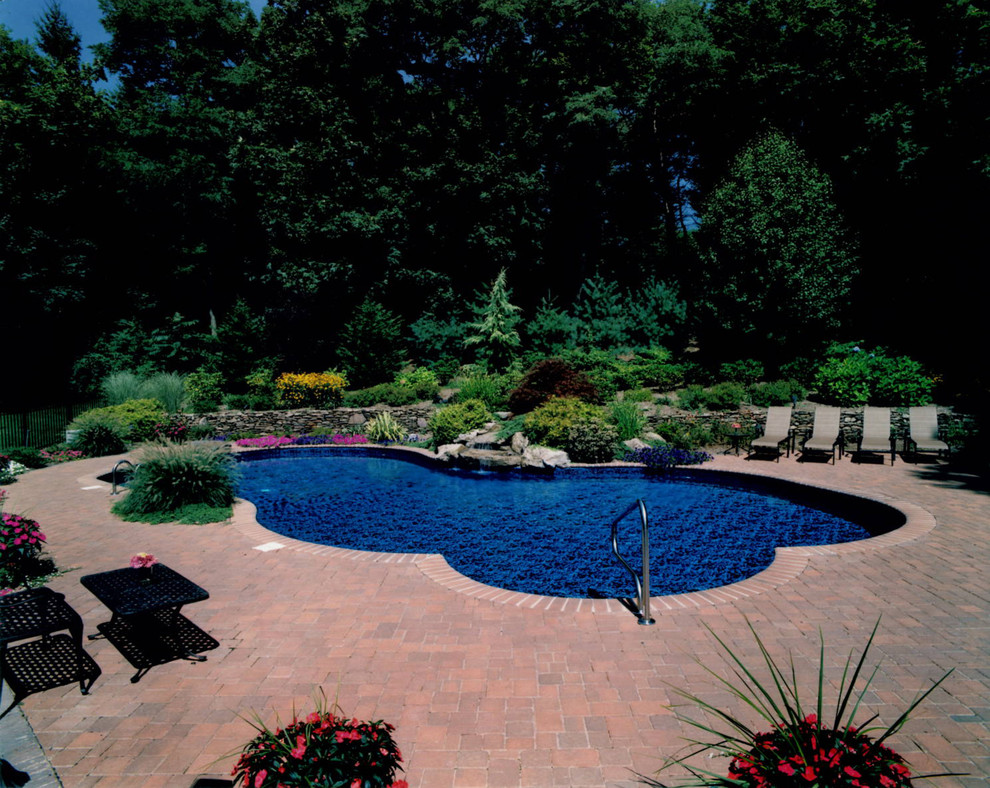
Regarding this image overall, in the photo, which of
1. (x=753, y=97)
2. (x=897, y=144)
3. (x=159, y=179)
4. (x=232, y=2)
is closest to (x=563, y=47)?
(x=753, y=97)

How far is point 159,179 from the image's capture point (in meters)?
27.2

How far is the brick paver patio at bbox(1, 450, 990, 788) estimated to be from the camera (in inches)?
140

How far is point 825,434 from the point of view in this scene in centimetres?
1341

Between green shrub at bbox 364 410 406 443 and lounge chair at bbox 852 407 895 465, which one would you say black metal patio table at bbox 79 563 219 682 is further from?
lounge chair at bbox 852 407 895 465

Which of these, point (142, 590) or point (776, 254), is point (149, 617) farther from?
point (776, 254)

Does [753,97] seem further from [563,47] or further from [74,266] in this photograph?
[74,266]

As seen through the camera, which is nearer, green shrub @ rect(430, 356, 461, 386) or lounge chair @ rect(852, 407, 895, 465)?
lounge chair @ rect(852, 407, 895, 465)

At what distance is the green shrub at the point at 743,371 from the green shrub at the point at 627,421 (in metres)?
3.75

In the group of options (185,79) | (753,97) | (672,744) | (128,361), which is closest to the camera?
(672,744)

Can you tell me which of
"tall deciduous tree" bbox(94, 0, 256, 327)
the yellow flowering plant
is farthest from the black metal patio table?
"tall deciduous tree" bbox(94, 0, 256, 327)

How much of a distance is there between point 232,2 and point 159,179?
11847 millimetres

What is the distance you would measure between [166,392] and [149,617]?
648 inches

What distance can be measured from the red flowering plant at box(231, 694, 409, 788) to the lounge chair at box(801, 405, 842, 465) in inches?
492

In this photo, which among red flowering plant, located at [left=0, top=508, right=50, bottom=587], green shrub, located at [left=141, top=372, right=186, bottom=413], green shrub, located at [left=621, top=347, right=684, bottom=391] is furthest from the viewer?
green shrub, located at [left=141, top=372, right=186, bottom=413]
